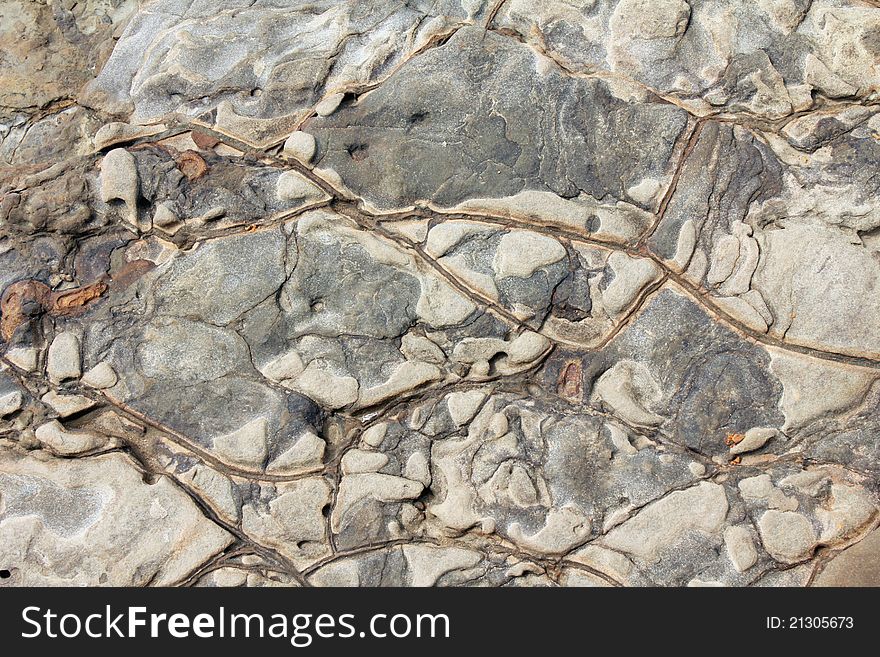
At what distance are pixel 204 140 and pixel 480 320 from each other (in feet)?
2.86

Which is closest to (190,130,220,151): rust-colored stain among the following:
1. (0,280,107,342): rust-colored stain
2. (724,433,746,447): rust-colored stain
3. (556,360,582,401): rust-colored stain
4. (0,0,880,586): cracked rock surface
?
(0,0,880,586): cracked rock surface

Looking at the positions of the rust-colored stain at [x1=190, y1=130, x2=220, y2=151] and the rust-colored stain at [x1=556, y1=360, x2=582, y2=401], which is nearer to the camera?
the rust-colored stain at [x1=556, y1=360, x2=582, y2=401]

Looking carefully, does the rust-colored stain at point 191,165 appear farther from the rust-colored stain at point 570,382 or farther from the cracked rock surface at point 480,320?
the rust-colored stain at point 570,382

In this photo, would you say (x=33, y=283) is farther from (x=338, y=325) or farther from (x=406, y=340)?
(x=406, y=340)

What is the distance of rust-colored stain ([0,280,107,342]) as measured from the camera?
1.90 meters

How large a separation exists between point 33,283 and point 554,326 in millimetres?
1314

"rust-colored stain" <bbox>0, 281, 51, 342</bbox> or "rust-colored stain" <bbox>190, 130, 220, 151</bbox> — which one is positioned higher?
"rust-colored stain" <bbox>190, 130, 220, 151</bbox>

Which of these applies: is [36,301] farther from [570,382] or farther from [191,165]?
[570,382]

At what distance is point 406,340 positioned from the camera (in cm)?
183

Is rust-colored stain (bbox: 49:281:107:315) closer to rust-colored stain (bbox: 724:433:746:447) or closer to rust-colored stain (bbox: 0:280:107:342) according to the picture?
rust-colored stain (bbox: 0:280:107:342)

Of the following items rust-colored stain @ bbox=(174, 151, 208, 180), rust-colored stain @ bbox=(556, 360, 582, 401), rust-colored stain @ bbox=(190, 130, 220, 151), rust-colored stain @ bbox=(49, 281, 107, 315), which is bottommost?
rust-colored stain @ bbox=(556, 360, 582, 401)

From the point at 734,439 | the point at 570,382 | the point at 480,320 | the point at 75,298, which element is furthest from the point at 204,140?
the point at 734,439

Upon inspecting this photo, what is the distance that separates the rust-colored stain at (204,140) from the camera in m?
1.98

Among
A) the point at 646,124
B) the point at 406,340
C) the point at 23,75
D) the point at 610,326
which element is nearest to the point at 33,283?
the point at 23,75
